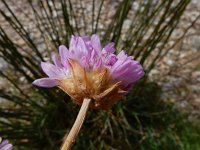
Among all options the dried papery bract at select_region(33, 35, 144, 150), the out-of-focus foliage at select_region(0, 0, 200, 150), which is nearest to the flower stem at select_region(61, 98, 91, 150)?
the dried papery bract at select_region(33, 35, 144, 150)

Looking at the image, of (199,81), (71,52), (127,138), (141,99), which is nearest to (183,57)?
(199,81)

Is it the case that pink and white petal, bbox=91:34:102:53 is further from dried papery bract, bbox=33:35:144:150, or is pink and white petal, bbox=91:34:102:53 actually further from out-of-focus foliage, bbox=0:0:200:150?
out-of-focus foliage, bbox=0:0:200:150

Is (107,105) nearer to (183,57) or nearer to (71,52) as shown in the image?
(71,52)

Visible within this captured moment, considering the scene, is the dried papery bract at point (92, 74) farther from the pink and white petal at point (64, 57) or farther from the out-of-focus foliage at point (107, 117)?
the out-of-focus foliage at point (107, 117)

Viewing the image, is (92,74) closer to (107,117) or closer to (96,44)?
(96,44)

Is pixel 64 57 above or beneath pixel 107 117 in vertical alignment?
beneath

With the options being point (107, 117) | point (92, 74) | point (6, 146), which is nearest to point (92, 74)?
point (92, 74)

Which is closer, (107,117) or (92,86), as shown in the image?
(92,86)

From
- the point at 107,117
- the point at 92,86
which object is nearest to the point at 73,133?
the point at 92,86

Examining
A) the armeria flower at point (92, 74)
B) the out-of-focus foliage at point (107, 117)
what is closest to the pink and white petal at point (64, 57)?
the armeria flower at point (92, 74)
